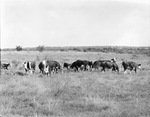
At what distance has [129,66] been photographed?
24.8m

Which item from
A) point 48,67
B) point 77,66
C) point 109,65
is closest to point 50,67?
point 48,67

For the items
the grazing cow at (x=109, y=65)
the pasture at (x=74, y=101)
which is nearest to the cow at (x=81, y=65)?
the grazing cow at (x=109, y=65)

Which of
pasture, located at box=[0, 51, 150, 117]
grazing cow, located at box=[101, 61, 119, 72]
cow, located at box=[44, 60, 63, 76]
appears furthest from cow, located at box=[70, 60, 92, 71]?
pasture, located at box=[0, 51, 150, 117]

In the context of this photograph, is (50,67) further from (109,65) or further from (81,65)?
(109,65)

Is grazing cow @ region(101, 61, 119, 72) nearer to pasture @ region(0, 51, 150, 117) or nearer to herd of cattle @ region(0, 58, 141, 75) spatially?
herd of cattle @ region(0, 58, 141, 75)

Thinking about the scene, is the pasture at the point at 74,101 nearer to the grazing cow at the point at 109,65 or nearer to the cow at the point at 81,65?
the grazing cow at the point at 109,65

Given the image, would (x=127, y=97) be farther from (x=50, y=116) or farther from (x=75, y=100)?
(x=50, y=116)

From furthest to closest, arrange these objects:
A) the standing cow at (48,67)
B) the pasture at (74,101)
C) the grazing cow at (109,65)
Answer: the grazing cow at (109,65) < the standing cow at (48,67) < the pasture at (74,101)

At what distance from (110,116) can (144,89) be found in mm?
5498

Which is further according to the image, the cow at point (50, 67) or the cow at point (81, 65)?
the cow at point (81, 65)

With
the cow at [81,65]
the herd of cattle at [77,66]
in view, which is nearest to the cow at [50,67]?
the herd of cattle at [77,66]

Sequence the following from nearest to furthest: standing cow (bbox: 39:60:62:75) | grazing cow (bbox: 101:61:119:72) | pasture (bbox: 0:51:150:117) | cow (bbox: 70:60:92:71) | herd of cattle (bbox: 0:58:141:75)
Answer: pasture (bbox: 0:51:150:117) < standing cow (bbox: 39:60:62:75) < herd of cattle (bbox: 0:58:141:75) < grazing cow (bbox: 101:61:119:72) < cow (bbox: 70:60:92:71)

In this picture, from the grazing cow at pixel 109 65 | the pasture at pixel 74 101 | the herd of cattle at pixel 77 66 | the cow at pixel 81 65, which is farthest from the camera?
the cow at pixel 81 65

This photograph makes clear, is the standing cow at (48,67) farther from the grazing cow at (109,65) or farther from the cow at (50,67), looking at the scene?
the grazing cow at (109,65)
